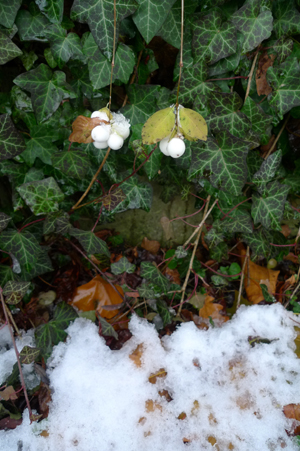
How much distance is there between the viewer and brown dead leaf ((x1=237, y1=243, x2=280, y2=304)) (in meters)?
1.34

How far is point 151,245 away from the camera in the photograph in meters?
1.49

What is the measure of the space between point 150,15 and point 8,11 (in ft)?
1.39

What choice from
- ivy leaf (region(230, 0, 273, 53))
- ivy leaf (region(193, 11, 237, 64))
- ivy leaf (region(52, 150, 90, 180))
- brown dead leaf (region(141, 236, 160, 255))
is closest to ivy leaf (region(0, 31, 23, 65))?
ivy leaf (region(52, 150, 90, 180))

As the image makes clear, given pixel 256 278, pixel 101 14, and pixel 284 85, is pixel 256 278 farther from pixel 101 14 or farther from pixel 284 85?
pixel 101 14

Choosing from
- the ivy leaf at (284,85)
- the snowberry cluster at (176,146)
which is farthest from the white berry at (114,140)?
the ivy leaf at (284,85)

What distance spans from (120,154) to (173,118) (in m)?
0.49

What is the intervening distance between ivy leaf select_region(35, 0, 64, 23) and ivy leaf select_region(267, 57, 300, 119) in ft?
2.33

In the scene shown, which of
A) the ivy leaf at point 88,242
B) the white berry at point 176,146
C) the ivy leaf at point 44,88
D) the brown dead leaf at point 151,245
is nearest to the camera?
the white berry at point 176,146

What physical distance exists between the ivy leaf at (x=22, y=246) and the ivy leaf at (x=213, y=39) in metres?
0.87

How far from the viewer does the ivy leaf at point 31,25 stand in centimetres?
93

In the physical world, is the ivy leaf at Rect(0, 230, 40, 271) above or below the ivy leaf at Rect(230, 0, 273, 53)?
below

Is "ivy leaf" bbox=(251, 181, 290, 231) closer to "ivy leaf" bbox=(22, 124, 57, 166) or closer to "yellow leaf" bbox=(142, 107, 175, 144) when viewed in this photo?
"yellow leaf" bbox=(142, 107, 175, 144)

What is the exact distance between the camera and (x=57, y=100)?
1005mm

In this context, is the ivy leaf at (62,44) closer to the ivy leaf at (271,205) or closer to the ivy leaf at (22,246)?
the ivy leaf at (22,246)
